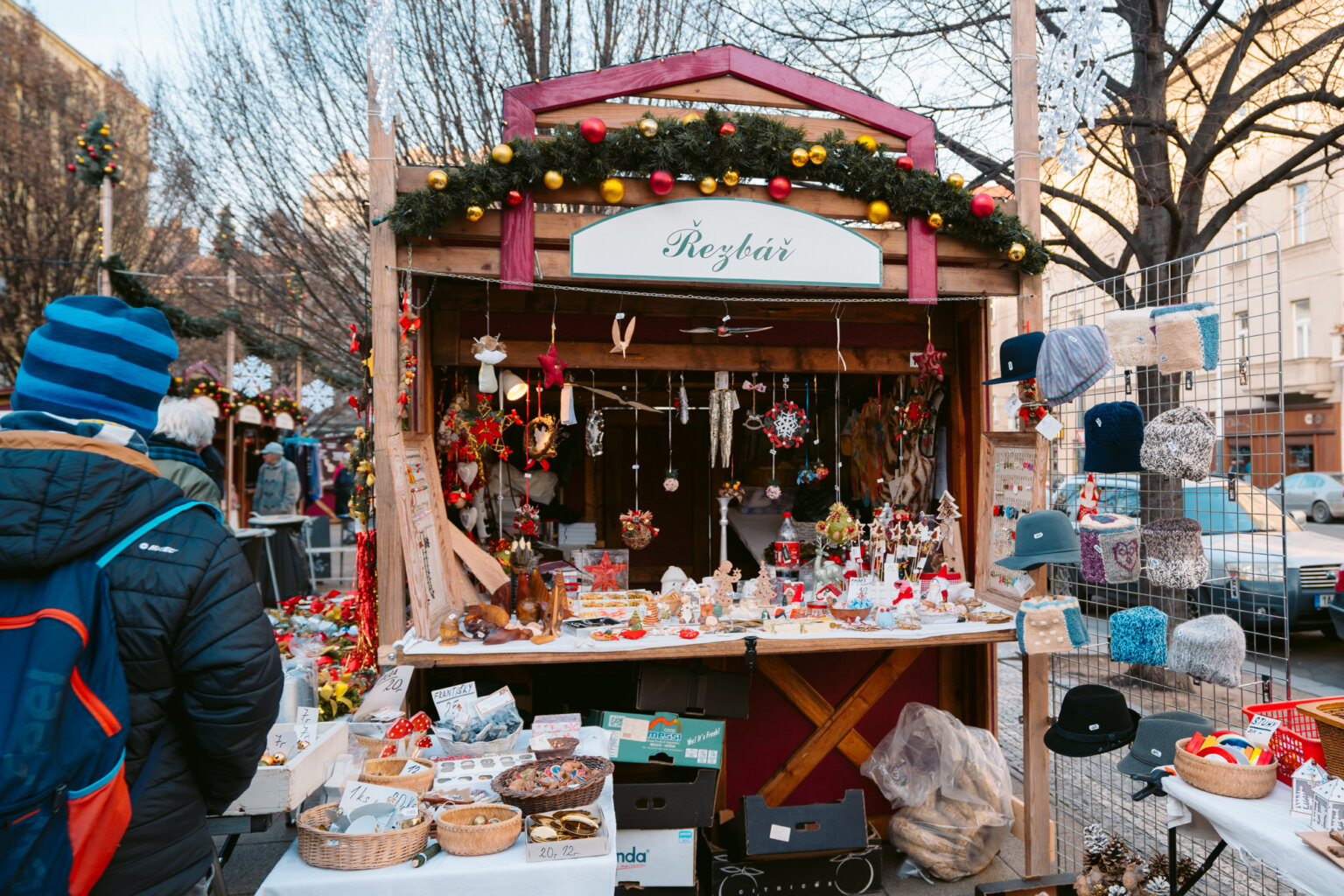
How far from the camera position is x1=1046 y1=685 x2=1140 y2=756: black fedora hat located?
3373 mm

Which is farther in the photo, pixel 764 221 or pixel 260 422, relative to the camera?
pixel 260 422

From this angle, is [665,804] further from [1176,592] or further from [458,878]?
[1176,592]

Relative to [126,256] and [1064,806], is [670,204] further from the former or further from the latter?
[126,256]

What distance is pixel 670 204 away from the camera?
3.91 m

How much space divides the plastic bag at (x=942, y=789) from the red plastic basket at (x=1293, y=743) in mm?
1616

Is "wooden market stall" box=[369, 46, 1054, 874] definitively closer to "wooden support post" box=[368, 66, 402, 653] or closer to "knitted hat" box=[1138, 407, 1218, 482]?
"wooden support post" box=[368, 66, 402, 653]

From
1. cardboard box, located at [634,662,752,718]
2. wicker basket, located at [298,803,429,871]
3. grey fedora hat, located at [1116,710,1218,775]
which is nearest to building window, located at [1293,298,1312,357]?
grey fedora hat, located at [1116,710,1218,775]

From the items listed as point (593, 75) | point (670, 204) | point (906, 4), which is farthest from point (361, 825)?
point (906, 4)

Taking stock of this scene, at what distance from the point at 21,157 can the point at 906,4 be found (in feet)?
43.0

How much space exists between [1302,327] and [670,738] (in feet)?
70.6

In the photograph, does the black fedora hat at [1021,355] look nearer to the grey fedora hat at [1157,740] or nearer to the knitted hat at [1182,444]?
the knitted hat at [1182,444]

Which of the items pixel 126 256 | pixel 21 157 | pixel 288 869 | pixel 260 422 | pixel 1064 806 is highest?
pixel 21 157

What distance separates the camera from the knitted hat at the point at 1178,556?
11.4 ft

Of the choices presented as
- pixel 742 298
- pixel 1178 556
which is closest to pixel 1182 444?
pixel 1178 556
